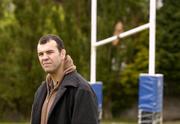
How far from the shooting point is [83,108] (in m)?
3.51

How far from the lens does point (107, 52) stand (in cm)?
2295

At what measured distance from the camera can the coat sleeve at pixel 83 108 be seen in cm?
350

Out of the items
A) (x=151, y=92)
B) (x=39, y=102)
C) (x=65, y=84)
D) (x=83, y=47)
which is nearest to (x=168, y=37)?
(x=83, y=47)

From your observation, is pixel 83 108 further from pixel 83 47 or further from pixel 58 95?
pixel 83 47

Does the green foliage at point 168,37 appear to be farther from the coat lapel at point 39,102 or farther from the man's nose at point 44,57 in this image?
the man's nose at point 44,57

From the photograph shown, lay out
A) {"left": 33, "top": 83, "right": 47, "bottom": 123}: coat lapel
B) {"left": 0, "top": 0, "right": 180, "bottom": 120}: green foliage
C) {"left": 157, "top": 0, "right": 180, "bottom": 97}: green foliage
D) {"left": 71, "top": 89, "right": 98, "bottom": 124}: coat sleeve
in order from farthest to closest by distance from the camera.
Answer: {"left": 157, "top": 0, "right": 180, "bottom": 97}: green foliage < {"left": 0, "top": 0, "right": 180, "bottom": 120}: green foliage < {"left": 33, "top": 83, "right": 47, "bottom": 123}: coat lapel < {"left": 71, "top": 89, "right": 98, "bottom": 124}: coat sleeve

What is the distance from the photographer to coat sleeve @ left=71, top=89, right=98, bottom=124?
3.50 metres

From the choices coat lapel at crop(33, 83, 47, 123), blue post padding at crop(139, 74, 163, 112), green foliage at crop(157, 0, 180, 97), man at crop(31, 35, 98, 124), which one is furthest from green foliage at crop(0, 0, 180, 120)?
man at crop(31, 35, 98, 124)

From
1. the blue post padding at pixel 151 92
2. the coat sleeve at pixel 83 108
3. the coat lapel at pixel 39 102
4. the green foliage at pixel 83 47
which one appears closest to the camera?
the coat sleeve at pixel 83 108

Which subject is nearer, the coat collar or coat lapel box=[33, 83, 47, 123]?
the coat collar

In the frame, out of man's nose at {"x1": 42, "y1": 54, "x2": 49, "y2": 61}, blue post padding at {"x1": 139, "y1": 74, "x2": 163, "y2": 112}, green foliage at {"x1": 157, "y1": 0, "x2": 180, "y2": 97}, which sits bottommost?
blue post padding at {"x1": 139, "y1": 74, "x2": 163, "y2": 112}

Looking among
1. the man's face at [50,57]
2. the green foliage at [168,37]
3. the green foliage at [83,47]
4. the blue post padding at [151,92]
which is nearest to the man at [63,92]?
the man's face at [50,57]

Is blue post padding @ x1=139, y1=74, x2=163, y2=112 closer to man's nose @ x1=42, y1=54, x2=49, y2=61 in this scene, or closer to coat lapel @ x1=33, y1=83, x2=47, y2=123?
coat lapel @ x1=33, y1=83, x2=47, y2=123

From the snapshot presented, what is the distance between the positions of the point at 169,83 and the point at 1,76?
23.9 feet
